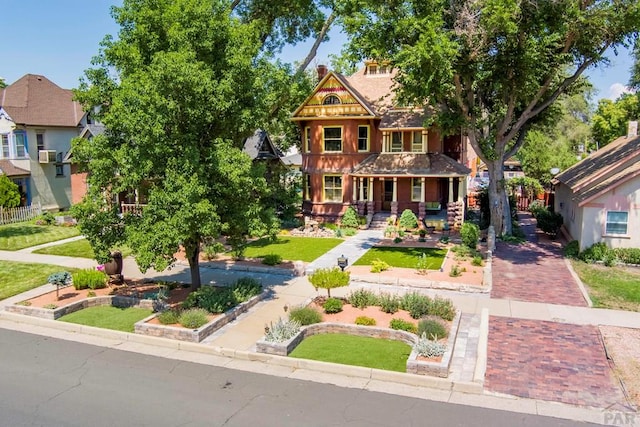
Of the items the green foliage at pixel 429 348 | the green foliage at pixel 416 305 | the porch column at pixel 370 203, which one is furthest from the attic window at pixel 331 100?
the green foliage at pixel 429 348

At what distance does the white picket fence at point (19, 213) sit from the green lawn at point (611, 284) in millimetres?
34321

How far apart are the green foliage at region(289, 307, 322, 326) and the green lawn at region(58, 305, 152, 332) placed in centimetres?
482

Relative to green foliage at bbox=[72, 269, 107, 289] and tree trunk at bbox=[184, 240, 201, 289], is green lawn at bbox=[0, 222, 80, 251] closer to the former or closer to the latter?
green foliage at bbox=[72, 269, 107, 289]

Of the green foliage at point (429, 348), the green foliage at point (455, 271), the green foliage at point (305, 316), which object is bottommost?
the green foliage at point (429, 348)

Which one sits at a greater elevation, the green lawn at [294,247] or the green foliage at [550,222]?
the green foliage at [550,222]

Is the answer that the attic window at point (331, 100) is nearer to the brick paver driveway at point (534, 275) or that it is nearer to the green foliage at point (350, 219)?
the green foliage at point (350, 219)

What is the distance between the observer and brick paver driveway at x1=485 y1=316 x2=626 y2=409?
424 inches

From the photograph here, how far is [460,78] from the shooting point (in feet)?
81.4

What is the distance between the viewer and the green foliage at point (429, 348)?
12.1 metres

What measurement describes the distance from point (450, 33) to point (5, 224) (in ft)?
99.7

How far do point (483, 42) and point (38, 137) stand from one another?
3277cm

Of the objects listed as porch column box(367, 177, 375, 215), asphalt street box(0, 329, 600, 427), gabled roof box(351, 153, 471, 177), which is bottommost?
asphalt street box(0, 329, 600, 427)

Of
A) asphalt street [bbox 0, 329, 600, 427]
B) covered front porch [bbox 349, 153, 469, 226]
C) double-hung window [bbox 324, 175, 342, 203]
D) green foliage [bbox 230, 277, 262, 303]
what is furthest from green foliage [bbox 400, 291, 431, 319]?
double-hung window [bbox 324, 175, 342, 203]

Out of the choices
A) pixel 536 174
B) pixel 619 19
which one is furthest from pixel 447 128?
pixel 536 174
